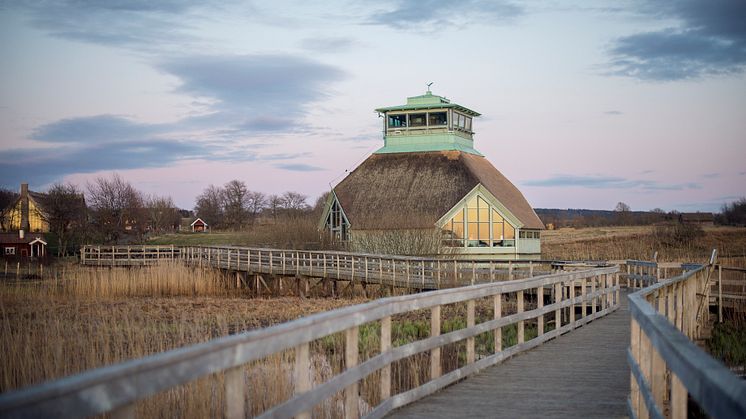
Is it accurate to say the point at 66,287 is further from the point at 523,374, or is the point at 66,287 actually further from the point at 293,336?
the point at 293,336

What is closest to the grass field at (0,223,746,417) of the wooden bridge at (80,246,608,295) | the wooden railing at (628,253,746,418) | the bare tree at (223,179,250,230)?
the wooden bridge at (80,246,608,295)

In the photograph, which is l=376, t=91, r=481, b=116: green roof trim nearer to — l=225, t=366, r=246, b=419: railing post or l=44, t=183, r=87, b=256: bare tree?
l=44, t=183, r=87, b=256: bare tree

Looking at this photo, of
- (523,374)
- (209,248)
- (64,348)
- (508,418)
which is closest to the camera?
(508,418)

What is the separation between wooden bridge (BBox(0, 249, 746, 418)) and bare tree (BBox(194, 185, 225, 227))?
11262 centimetres

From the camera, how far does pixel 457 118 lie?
54.8 metres

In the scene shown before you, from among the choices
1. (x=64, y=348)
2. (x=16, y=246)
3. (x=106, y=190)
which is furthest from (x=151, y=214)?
(x=64, y=348)

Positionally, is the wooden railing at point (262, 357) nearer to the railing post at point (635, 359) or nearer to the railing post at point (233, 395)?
the railing post at point (233, 395)

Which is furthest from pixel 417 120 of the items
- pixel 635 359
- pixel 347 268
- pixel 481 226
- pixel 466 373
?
pixel 635 359

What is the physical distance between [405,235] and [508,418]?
34.3 m

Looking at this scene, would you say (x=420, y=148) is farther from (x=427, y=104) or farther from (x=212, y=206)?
(x=212, y=206)

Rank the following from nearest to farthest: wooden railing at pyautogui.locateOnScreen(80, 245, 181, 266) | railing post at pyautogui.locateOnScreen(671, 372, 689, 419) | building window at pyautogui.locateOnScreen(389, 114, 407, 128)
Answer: railing post at pyautogui.locateOnScreen(671, 372, 689, 419), wooden railing at pyautogui.locateOnScreen(80, 245, 181, 266), building window at pyautogui.locateOnScreen(389, 114, 407, 128)

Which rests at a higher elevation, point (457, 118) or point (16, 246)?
point (457, 118)

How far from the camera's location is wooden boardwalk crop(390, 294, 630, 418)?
860 cm

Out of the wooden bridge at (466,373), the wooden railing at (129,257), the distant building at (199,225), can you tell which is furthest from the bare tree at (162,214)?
the wooden bridge at (466,373)
